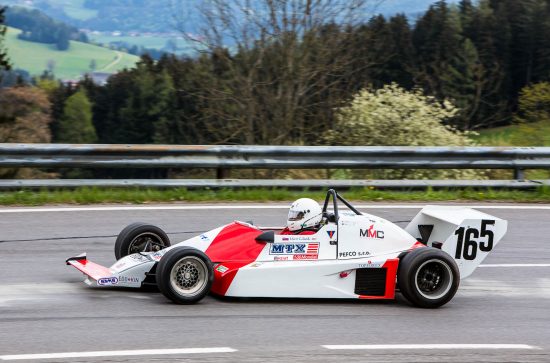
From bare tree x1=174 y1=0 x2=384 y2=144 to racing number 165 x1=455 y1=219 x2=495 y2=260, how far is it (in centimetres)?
1156

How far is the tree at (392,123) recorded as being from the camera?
19.5 m

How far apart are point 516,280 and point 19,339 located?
5.28 m

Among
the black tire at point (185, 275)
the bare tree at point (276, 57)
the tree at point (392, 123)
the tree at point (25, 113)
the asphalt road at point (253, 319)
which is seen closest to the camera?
the asphalt road at point (253, 319)

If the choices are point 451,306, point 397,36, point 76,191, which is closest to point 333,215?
point 451,306

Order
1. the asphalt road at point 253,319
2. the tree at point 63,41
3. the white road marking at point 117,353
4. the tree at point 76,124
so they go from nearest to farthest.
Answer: the white road marking at point 117,353, the asphalt road at point 253,319, the tree at point 76,124, the tree at point 63,41

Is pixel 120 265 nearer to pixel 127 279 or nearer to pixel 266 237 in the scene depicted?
pixel 127 279

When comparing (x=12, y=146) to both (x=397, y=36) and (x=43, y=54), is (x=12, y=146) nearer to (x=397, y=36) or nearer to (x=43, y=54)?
(x=397, y=36)

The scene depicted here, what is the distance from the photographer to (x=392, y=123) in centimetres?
1967

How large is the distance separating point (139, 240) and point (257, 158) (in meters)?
4.73

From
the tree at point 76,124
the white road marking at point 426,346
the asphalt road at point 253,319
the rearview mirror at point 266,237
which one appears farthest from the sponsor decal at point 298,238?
the tree at point 76,124

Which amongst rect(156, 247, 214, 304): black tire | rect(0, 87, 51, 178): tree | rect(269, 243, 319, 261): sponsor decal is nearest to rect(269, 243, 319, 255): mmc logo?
rect(269, 243, 319, 261): sponsor decal

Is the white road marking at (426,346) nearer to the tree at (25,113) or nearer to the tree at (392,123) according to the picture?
the tree at (392,123)

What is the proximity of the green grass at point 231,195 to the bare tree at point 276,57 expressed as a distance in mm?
6901

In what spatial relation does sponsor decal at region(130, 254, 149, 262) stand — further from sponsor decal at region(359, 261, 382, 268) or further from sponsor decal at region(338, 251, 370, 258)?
sponsor decal at region(359, 261, 382, 268)
